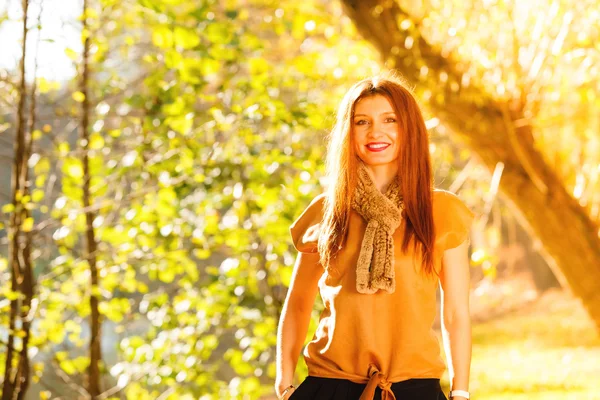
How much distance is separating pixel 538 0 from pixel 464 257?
8.38ft

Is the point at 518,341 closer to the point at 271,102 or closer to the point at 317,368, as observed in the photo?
the point at 271,102

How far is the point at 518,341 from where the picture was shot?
7.92 m

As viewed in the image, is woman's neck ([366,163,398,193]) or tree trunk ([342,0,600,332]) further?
A: tree trunk ([342,0,600,332])

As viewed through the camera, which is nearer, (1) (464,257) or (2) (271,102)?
(1) (464,257)

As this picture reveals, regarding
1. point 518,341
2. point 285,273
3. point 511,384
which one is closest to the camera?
point 285,273

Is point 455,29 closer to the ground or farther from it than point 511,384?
farther from it

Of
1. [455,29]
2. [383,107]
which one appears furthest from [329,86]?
[383,107]

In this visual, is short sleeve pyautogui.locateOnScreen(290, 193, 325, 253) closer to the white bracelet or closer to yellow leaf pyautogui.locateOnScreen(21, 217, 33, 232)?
the white bracelet

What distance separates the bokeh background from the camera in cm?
312

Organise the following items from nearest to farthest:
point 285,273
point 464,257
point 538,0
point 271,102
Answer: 1. point 464,257
2. point 271,102
3. point 285,273
4. point 538,0

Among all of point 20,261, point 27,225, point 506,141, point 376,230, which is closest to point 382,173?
point 376,230

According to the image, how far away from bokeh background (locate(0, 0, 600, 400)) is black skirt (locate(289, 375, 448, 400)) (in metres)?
1.24

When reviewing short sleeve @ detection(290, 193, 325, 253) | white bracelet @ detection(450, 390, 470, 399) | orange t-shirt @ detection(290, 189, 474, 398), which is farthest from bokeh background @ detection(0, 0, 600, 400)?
white bracelet @ detection(450, 390, 470, 399)

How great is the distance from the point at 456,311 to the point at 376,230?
25 centimetres
